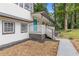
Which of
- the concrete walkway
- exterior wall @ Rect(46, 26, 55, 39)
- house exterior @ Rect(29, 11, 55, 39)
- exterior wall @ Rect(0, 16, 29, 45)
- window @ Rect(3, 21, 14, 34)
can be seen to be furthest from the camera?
exterior wall @ Rect(46, 26, 55, 39)

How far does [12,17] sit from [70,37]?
539cm

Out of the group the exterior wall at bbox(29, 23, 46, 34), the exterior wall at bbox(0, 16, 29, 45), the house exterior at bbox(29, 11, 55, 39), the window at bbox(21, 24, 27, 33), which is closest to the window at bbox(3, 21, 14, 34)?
the exterior wall at bbox(0, 16, 29, 45)

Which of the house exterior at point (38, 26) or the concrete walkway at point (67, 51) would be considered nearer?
the concrete walkway at point (67, 51)

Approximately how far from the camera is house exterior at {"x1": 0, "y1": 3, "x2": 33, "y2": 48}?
814 cm

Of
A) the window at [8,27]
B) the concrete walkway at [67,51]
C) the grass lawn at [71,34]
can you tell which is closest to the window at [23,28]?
the window at [8,27]

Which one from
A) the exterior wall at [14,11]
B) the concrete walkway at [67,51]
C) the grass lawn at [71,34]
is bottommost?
the concrete walkway at [67,51]

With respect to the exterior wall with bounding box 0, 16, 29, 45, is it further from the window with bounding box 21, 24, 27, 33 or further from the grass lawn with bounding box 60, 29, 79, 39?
the grass lawn with bounding box 60, 29, 79, 39

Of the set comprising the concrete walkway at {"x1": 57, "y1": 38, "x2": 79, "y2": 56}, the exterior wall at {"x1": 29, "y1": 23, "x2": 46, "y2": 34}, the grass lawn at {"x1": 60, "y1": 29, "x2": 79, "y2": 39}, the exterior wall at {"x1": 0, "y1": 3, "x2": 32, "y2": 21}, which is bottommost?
the concrete walkway at {"x1": 57, "y1": 38, "x2": 79, "y2": 56}

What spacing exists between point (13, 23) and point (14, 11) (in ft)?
2.27

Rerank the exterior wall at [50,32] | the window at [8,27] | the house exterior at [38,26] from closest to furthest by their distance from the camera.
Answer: the window at [8,27], the house exterior at [38,26], the exterior wall at [50,32]

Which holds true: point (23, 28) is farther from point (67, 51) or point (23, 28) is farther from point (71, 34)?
point (67, 51)

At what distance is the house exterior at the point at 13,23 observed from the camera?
8.14 metres

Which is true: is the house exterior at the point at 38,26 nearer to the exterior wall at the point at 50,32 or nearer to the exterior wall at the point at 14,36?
the exterior wall at the point at 14,36

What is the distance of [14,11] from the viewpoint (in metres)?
9.50
